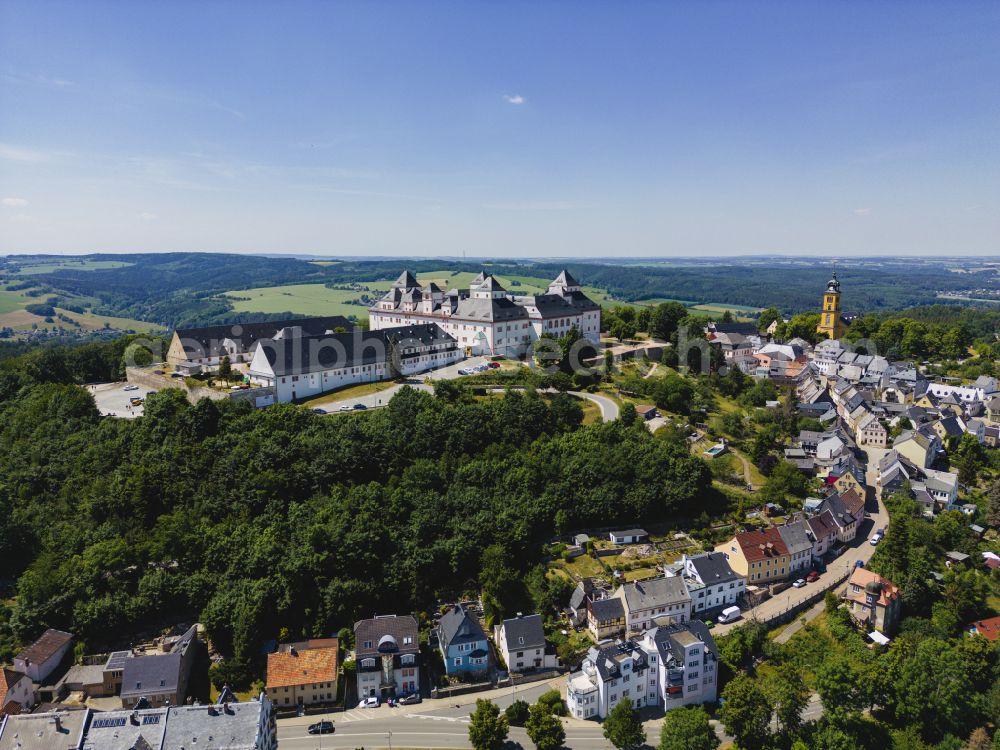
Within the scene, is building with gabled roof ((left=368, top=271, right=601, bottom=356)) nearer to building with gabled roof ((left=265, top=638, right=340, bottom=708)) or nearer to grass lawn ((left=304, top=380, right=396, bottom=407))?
grass lawn ((left=304, top=380, right=396, bottom=407))

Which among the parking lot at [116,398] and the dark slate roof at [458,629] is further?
the parking lot at [116,398]

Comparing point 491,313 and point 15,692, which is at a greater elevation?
point 491,313

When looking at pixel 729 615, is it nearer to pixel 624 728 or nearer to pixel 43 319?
pixel 624 728

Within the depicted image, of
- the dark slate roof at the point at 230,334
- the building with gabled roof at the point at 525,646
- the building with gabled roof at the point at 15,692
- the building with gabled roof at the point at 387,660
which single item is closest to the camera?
the building with gabled roof at the point at 15,692

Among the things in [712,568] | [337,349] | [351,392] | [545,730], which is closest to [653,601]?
[712,568]

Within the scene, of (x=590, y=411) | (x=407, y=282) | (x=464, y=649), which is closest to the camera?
(x=464, y=649)

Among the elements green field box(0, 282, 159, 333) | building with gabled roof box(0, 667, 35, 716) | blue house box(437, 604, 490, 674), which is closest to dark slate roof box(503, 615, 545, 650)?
blue house box(437, 604, 490, 674)

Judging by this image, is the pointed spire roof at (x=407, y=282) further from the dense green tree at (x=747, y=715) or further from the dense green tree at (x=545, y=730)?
the dense green tree at (x=747, y=715)

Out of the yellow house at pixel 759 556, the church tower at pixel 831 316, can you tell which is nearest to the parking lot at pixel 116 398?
the yellow house at pixel 759 556
